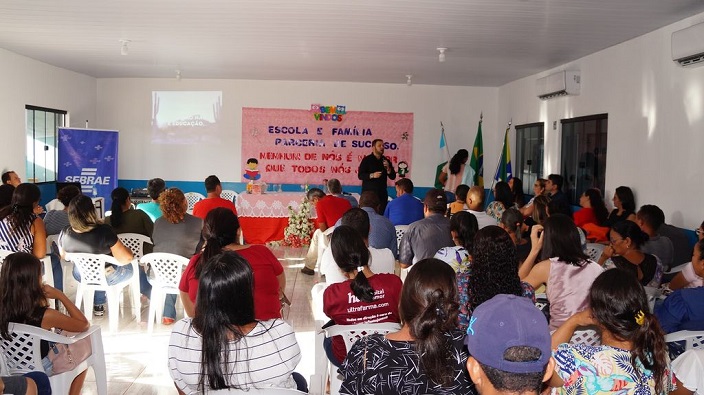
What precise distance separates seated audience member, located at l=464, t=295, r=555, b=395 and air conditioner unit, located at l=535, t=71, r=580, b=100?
810 centimetres

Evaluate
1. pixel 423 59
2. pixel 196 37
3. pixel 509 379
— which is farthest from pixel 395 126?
pixel 509 379

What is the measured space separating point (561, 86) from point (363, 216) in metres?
5.41

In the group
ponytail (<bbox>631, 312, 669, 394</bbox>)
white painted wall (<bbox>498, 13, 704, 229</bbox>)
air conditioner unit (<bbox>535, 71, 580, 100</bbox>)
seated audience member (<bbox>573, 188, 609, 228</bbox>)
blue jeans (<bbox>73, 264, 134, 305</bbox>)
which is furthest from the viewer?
air conditioner unit (<bbox>535, 71, 580, 100</bbox>)

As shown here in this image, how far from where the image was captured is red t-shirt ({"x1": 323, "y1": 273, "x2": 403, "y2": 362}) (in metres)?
3.34

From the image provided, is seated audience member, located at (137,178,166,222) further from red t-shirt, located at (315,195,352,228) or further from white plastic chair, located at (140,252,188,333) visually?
red t-shirt, located at (315,195,352,228)

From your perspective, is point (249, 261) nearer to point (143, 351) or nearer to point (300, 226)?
point (143, 351)

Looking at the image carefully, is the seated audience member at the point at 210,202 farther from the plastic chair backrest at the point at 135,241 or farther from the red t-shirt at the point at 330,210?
the red t-shirt at the point at 330,210

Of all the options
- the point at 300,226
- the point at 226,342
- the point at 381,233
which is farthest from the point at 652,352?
the point at 300,226

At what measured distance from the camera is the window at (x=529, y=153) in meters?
10.8

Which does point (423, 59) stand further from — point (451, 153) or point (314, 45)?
point (451, 153)

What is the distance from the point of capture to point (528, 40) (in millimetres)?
7629

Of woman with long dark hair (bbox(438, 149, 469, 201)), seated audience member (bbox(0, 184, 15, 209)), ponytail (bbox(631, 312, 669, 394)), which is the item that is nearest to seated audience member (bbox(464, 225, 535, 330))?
ponytail (bbox(631, 312, 669, 394))

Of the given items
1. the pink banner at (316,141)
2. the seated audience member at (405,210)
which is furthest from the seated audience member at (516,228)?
the pink banner at (316,141)

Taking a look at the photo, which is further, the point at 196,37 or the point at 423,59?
the point at 423,59
